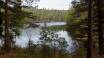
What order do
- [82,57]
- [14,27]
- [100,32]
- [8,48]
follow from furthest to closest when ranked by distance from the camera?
[14,27], [100,32], [8,48], [82,57]

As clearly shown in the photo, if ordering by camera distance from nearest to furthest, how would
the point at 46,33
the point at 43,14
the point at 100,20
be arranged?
the point at 46,33 → the point at 100,20 → the point at 43,14

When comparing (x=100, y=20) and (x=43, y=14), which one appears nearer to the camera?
(x=100, y=20)

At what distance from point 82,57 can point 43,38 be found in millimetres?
2994

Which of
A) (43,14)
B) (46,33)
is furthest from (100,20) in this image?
(43,14)

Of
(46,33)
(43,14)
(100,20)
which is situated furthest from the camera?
(43,14)

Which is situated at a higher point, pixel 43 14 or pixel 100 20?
pixel 100 20

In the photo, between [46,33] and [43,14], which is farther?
[43,14]

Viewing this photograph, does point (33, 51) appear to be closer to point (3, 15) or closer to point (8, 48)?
point (8, 48)

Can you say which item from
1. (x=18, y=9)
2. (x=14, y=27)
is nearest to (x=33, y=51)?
(x=18, y=9)

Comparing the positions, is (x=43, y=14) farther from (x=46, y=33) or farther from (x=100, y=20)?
(x=46, y=33)

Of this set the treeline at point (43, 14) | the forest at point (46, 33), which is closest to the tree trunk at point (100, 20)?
the forest at point (46, 33)

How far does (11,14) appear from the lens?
25891mm

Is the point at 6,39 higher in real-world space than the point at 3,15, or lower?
Result: lower

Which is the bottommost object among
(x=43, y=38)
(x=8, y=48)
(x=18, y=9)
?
(x=8, y=48)
